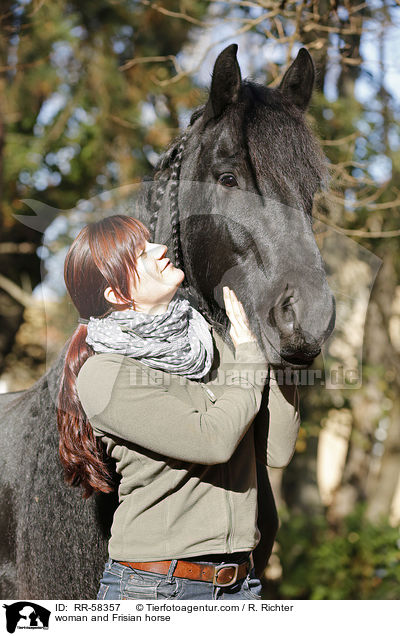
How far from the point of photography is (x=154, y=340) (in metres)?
1.55

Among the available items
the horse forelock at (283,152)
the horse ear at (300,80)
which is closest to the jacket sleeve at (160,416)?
the horse forelock at (283,152)

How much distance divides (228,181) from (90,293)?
510 millimetres

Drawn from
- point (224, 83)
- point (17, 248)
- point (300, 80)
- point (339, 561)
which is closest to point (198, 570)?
point (224, 83)

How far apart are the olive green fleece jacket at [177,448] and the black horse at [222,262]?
0.53 feet

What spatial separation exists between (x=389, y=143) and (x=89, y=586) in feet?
16.0

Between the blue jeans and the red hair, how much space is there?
10.1 inches

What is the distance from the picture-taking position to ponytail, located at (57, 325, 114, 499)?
169 cm

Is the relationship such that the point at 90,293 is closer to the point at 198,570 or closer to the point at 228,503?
the point at 228,503

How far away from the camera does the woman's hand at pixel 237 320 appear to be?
63.4 inches

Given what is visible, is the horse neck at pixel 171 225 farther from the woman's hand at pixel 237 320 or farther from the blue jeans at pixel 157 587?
the blue jeans at pixel 157 587

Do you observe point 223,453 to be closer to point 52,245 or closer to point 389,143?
point 52,245

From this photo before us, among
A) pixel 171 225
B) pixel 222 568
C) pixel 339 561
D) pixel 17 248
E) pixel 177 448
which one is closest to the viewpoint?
pixel 177 448

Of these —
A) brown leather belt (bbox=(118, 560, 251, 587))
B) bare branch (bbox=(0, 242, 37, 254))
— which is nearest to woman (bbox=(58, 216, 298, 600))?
brown leather belt (bbox=(118, 560, 251, 587))
